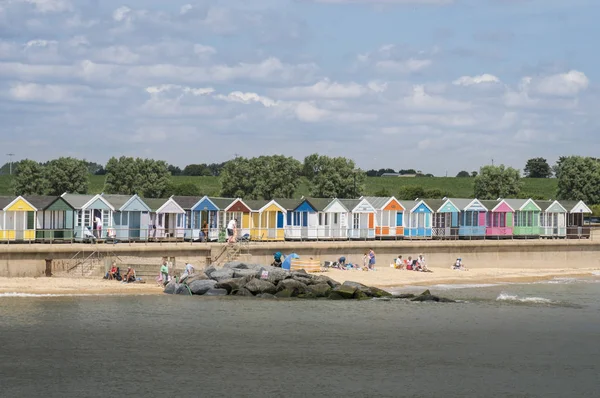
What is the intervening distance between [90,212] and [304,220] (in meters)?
18.4

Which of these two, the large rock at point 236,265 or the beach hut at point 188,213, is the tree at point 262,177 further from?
the large rock at point 236,265

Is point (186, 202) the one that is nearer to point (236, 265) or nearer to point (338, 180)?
point (236, 265)

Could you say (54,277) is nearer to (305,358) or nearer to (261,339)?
(261,339)

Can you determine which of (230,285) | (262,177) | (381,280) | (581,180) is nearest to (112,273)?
(230,285)

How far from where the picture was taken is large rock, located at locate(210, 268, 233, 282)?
5634 centimetres

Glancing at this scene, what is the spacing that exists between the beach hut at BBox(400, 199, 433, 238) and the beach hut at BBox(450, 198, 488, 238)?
3508mm

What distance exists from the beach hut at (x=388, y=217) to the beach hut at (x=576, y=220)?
20293 mm

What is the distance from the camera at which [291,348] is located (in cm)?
4000

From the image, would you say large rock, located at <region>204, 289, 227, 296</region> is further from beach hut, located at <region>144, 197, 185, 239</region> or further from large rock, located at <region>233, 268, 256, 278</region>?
beach hut, located at <region>144, 197, 185, 239</region>

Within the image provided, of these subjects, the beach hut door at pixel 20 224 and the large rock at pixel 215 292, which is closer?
the large rock at pixel 215 292

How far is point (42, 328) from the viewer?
42.6m

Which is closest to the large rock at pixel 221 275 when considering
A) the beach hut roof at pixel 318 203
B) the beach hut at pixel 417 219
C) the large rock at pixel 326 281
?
the large rock at pixel 326 281

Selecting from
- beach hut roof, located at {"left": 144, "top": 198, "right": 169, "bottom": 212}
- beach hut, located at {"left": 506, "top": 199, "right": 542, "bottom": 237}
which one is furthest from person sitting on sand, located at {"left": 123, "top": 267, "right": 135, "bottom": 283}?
beach hut, located at {"left": 506, "top": 199, "right": 542, "bottom": 237}

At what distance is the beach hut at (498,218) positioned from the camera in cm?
8804
